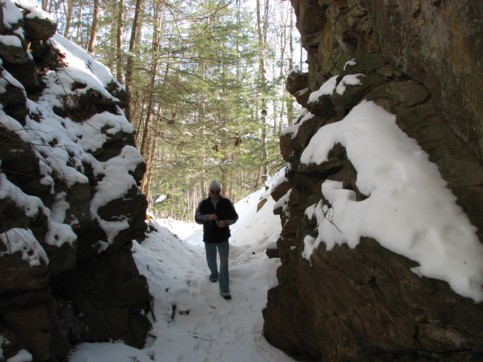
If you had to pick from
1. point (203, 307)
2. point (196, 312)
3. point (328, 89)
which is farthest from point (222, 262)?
point (328, 89)

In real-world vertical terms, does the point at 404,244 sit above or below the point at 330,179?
below

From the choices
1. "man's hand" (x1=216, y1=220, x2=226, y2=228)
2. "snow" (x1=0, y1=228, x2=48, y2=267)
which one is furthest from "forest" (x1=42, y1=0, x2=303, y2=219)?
"snow" (x1=0, y1=228, x2=48, y2=267)

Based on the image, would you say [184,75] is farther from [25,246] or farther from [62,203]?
[25,246]

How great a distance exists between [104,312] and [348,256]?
3789mm

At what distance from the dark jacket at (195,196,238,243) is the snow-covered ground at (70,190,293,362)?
1119 mm

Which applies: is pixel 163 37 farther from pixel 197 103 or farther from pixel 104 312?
pixel 104 312

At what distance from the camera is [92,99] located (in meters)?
6.58

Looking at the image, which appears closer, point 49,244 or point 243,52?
point 49,244

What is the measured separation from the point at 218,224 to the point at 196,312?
5.44 feet

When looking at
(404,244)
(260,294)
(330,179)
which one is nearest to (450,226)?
(404,244)

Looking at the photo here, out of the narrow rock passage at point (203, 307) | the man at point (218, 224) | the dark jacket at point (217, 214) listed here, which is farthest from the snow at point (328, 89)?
the narrow rock passage at point (203, 307)

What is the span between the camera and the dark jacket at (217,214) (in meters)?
7.02

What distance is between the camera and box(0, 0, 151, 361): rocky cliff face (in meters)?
3.70

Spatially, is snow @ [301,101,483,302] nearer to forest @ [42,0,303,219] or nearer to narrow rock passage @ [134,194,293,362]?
narrow rock passage @ [134,194,293,362]
